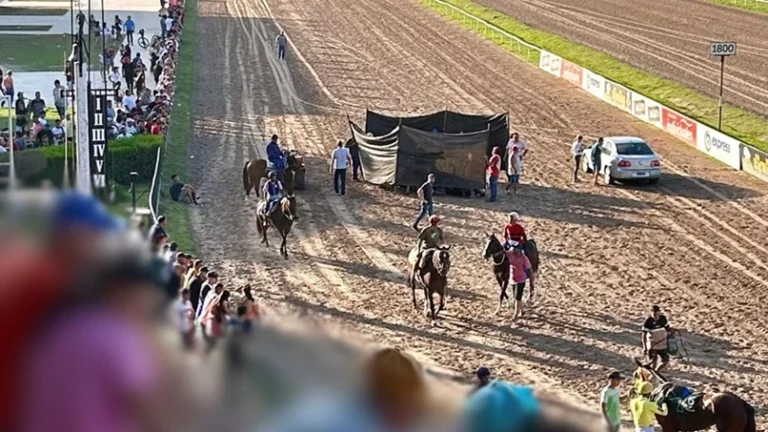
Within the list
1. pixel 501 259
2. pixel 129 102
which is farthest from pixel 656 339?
pixel 129 102

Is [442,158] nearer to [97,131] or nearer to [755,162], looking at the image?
[755,162]

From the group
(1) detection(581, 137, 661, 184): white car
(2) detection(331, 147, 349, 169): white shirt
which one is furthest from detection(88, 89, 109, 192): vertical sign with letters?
(1) detection(581, 137, 661, 184): white car

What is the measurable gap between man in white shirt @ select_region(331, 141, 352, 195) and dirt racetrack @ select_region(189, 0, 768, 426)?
0.92 ft

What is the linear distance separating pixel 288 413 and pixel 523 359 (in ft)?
47.9

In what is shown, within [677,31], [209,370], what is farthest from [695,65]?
[209,370]

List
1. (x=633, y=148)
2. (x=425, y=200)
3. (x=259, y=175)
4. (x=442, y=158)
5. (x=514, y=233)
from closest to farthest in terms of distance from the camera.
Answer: (x=514, y=233) < (x=425, y=200) < (x=259, y=175) < (x=442, y=158) < (x=633, y=148)

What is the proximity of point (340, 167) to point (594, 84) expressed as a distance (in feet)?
55.9

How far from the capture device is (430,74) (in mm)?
45250

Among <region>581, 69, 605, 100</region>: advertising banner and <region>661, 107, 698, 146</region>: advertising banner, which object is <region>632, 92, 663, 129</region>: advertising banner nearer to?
<region>661, 107, 698, 146</region>: advertising banner

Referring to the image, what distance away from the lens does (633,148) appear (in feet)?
95.3

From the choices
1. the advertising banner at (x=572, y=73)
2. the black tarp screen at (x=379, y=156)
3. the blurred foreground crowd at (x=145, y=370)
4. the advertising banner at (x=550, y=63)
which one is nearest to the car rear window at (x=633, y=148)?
the black tarp screen at (x=379, y=156)

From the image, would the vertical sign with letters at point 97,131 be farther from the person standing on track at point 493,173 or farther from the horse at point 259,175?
the person standing on track at point 493,173

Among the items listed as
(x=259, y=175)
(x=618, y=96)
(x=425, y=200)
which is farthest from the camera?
(x=618, y=96)

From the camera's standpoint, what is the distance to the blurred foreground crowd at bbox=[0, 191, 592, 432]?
222cm
